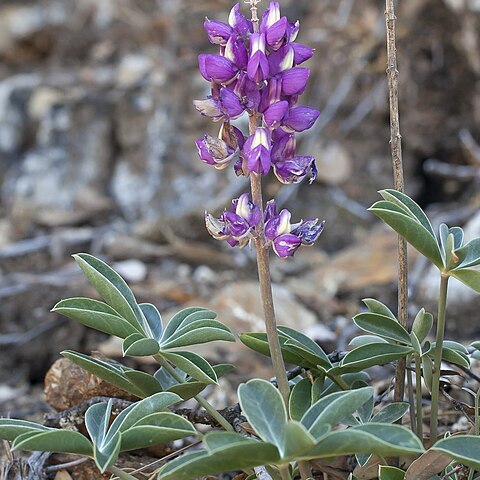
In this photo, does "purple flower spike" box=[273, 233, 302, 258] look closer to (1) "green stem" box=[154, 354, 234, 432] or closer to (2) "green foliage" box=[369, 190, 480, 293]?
(2) "green foliage" box=[369, 190, 480, 293]

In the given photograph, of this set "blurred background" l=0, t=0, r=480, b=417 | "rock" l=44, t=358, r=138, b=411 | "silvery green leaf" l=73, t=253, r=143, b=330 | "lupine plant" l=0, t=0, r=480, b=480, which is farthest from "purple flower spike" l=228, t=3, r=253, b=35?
"blurred background" l=0, t=0, r=480, b=417

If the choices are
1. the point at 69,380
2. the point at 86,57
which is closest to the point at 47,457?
the point at 69,380

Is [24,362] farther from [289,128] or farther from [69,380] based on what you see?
[289,128]

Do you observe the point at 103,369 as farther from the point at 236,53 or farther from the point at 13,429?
the point at 236,53

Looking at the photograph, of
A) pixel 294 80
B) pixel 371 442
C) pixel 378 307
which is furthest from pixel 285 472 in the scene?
pixel 294 80

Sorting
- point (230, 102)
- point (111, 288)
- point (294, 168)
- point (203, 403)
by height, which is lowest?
point (203, 403)

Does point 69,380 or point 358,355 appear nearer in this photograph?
point 358,355

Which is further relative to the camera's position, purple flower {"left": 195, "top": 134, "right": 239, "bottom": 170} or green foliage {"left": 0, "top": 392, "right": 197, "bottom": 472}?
purple flower {"left": 195, "top": 134, "right": 239, "bottom": 170}
